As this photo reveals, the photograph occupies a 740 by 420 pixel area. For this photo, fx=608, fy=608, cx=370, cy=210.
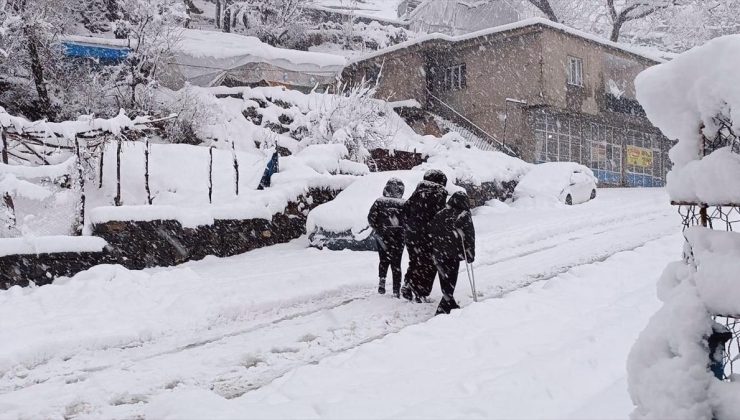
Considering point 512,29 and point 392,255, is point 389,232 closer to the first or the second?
point 392,255

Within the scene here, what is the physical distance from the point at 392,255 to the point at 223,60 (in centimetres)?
2141

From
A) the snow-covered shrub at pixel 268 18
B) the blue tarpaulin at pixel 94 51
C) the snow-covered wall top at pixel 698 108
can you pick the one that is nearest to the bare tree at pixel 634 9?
the snow-covered shrub at pixel 268 18

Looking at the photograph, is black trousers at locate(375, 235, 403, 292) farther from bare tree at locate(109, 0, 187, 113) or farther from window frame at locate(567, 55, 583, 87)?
window frame at locate(567, 55, 583, 87)

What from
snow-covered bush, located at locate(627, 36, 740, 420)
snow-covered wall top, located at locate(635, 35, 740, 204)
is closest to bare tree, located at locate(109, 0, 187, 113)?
snow-covered wall top, located at locate(635, 35, 740, 204)

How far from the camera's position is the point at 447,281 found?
7.43 meters

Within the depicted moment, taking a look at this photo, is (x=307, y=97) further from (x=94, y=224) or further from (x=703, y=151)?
(x=703, y=151)

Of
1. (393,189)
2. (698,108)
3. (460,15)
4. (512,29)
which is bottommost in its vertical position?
(393,189)

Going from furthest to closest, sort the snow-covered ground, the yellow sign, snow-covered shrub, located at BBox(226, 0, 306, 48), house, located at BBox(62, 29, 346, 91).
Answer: snow-covered shrub, located at BBox(226, 0, 306, 48) < the yellow sign < house, located at BBox(62, 29, 346, 91) < the snow-covered ground

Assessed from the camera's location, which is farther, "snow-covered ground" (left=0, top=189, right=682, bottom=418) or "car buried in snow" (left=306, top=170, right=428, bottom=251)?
"car buried in snow" (left=306, top=170, right=428, bottom=251)

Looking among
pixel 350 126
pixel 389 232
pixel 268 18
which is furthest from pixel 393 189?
pixel 268 18

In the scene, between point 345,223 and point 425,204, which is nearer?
point 425,204

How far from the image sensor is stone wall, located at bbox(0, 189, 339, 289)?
29.7 feet

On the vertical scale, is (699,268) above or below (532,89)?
below

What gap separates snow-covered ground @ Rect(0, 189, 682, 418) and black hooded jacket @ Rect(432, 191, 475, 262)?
70 cm
